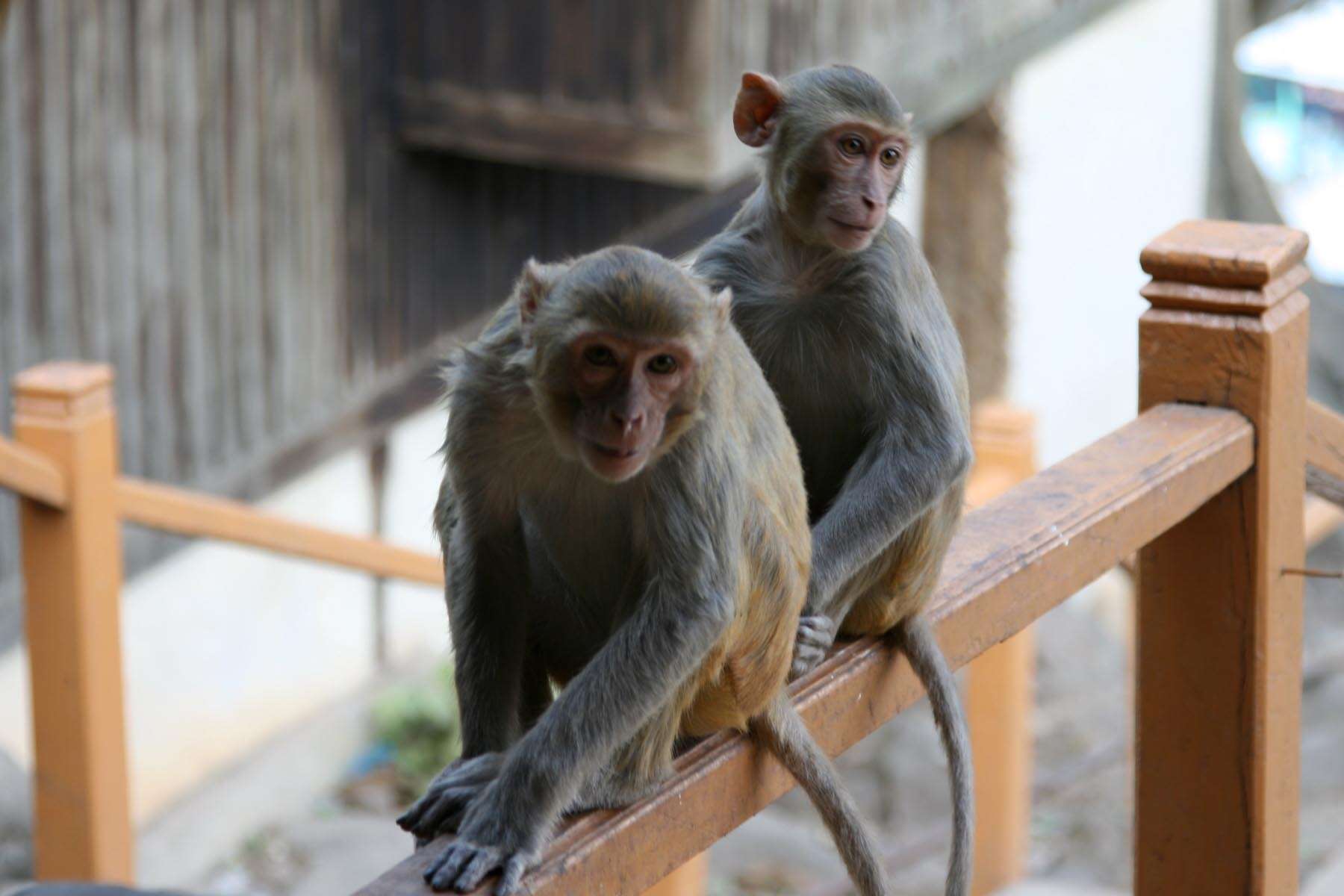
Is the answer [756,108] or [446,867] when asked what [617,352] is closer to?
[446,867]

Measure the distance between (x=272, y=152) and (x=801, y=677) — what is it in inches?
194

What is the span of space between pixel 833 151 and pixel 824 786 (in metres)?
0.96

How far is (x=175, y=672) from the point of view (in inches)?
268

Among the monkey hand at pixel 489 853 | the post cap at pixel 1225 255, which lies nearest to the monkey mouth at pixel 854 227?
the post cap at pixel 1225 255

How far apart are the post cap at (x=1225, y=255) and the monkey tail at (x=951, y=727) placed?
63cm

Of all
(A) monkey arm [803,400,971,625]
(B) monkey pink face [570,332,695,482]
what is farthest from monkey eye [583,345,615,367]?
(A) monkey arm [803,400,971,625]

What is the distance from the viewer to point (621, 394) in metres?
2.02

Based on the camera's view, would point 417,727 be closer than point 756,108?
No

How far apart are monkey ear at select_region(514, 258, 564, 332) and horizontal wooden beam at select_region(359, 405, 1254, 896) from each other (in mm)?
547

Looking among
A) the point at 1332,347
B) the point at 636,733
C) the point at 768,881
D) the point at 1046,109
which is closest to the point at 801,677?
the point at 636,733

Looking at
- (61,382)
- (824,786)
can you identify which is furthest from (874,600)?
(61,382)

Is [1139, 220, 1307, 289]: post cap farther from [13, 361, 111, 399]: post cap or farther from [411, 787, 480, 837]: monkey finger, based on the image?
[13, 361, 111, 399]: post cap

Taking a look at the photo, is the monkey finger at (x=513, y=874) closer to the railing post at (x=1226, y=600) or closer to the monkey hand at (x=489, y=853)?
the monkey hand at (x=489, y=853)

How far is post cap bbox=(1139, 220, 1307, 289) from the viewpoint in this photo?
2.62 metres
